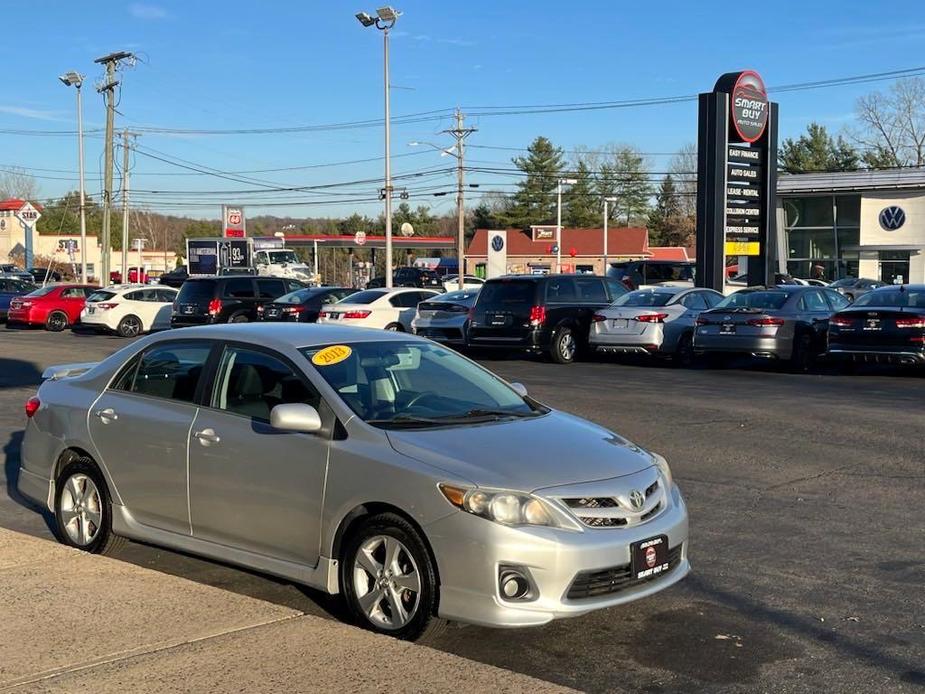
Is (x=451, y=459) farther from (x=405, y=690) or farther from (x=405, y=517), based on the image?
(x=405, y=690)

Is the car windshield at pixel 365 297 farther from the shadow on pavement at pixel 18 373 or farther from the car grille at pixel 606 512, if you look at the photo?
the car grille at pixel 606 512

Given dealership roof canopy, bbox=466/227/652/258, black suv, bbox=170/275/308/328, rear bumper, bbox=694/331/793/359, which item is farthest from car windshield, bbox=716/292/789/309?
dealership roof canopy, bbox=466/227/652/258

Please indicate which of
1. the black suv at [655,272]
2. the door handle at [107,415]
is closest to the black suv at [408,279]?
the black suv at [655,272]

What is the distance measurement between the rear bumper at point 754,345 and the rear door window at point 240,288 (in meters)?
14.5

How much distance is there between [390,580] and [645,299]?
16.2 metres

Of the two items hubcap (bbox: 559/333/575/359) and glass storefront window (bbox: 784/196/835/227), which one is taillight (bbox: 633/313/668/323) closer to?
hubcap (bbox: 559/333/575/359)

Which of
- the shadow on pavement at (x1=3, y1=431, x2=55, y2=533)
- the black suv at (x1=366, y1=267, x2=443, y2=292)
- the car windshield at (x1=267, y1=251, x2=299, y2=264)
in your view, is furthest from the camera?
the car windshield at (x1=267, y1=251, x2=299, y2=264)

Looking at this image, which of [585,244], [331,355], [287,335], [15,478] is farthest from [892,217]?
[331,355]

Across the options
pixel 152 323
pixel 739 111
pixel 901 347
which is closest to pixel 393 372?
pixel 901 347

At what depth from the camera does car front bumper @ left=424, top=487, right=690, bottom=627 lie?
486 centimetres

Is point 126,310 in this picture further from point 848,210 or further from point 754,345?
point 848,210

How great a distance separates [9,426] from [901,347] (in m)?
13.0

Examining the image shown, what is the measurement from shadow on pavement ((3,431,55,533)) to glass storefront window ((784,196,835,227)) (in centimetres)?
4343

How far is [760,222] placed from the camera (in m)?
26.7
